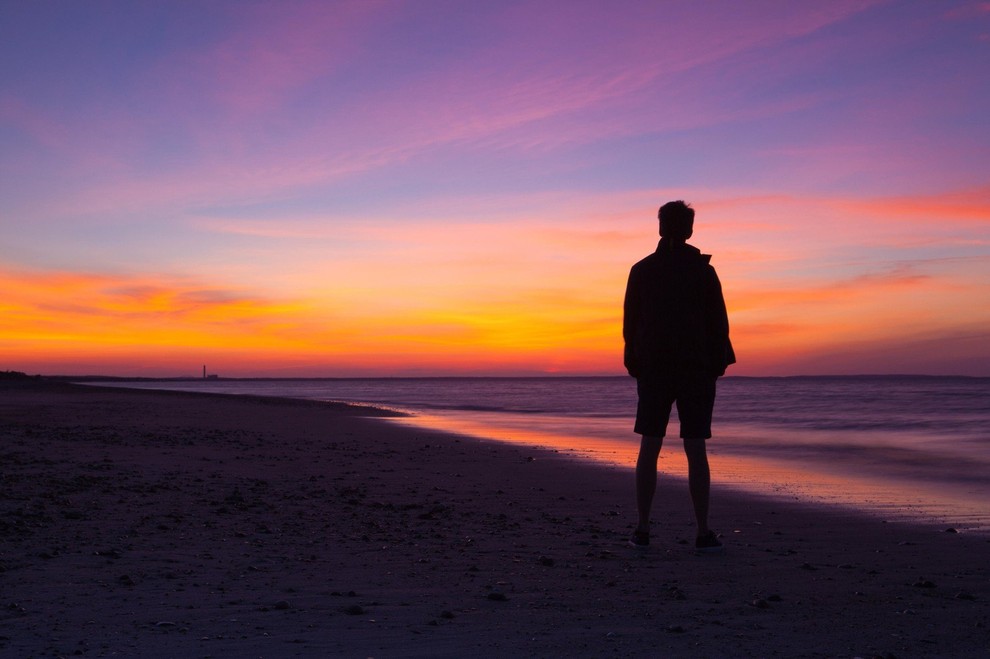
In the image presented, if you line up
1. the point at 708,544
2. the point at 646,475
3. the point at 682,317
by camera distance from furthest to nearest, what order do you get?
the point at 646,475, the point at 682,317, the point at 708,544

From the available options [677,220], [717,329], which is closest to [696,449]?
[717,329]

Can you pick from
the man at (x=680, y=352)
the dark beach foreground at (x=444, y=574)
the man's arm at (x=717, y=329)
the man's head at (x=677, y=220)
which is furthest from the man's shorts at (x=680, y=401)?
the man's head at (x=677, y=220)

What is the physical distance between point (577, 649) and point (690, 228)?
3059mm

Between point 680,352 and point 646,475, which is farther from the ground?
point 680,352

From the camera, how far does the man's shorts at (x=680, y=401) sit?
5211 millimetres

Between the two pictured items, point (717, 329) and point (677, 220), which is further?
point (677, 220)

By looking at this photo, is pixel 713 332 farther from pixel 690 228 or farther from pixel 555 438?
pixel 555 438

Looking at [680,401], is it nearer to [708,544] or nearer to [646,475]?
[646,475]

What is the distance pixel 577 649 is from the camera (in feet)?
10.5

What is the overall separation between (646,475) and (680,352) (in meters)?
0.82

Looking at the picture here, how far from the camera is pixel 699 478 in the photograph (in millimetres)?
5273

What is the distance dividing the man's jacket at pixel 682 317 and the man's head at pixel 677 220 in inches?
2.8

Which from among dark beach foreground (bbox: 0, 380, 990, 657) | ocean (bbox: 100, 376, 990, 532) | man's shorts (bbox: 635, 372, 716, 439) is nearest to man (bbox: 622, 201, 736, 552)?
man's shorts (bbox: 635, 372, 716, 439)

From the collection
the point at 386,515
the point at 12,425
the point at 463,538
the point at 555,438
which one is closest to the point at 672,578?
the point at 463,538
